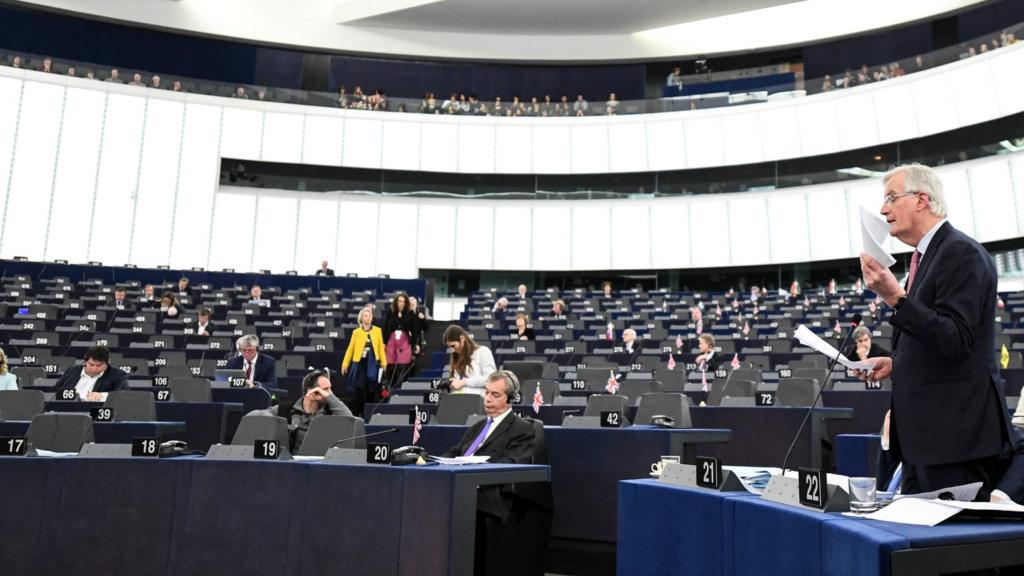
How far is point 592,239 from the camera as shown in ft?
75.6

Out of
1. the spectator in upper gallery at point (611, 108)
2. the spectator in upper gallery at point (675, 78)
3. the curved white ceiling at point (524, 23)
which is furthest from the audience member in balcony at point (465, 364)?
the spectator in upper gallery at point (675, 78)

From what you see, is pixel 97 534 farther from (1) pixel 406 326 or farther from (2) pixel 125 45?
(2) pixel 125 45

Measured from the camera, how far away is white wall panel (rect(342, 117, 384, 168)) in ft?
76.3

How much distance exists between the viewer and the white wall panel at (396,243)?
2305cm

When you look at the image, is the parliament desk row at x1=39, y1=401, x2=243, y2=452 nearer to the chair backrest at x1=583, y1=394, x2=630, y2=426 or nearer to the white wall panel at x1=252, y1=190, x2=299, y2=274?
the chair backrest at x1=583, y1=394, x2=630, y2=426

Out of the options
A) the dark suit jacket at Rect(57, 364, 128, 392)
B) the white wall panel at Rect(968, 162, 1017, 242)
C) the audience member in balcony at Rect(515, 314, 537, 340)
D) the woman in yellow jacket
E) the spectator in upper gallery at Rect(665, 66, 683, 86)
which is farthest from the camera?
the spectator in upper gallery at Rect(665, 66, 683, 86)

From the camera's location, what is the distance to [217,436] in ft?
23.2

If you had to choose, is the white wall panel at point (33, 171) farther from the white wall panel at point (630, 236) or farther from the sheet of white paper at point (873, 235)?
the sheet of white paper at point (873, 235)

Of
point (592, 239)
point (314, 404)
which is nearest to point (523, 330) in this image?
point (314, 404)

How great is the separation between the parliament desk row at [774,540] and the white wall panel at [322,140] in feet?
69.8

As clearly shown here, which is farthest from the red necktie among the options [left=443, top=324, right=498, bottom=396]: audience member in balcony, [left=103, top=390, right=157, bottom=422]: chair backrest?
[left=103, top=390, right=157, bottom=422]: chair backrest

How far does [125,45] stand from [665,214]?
15.5 meters

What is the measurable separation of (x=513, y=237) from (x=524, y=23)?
6.40 meters

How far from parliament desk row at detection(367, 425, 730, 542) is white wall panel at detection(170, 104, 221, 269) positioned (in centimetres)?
1855
